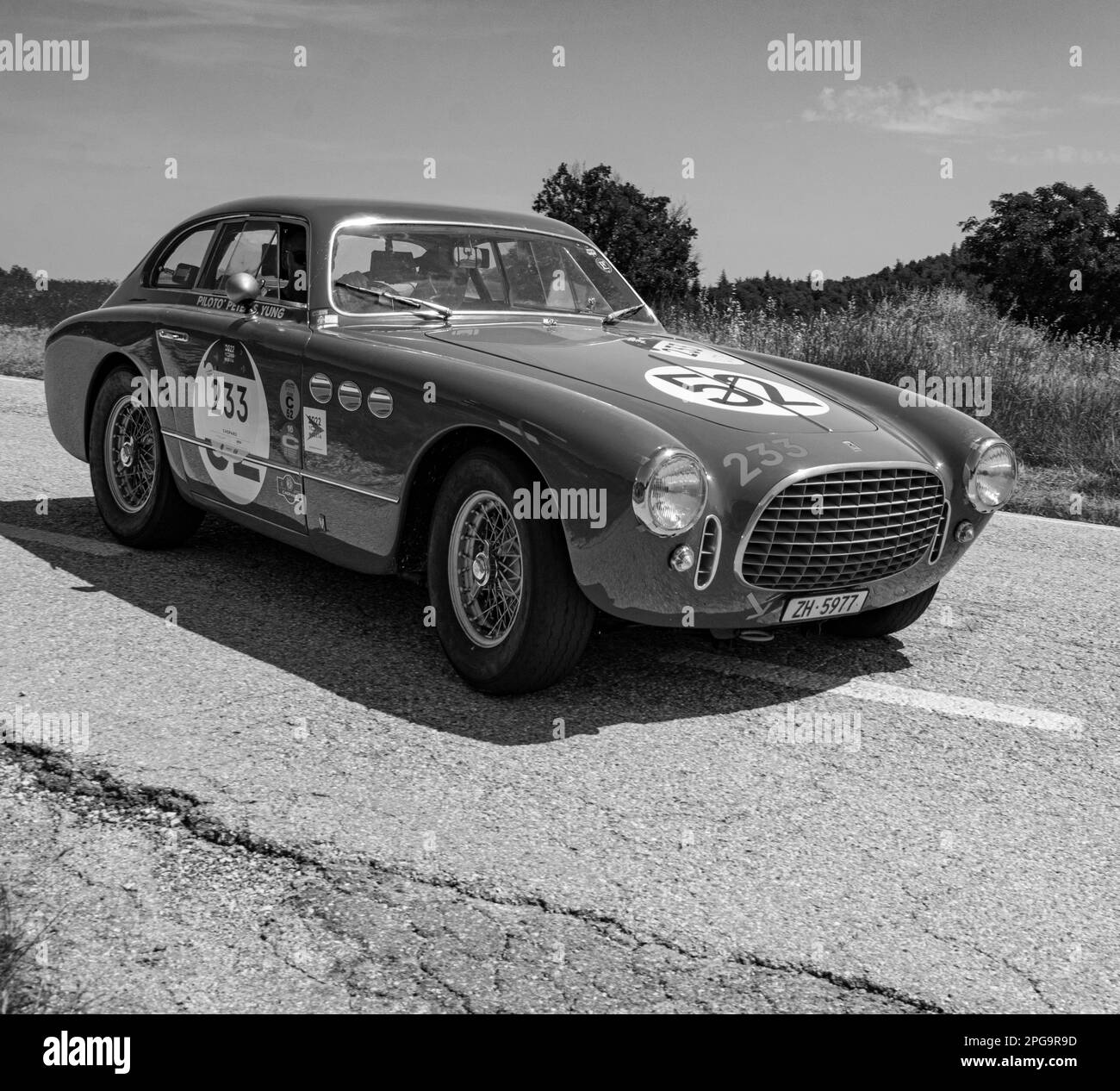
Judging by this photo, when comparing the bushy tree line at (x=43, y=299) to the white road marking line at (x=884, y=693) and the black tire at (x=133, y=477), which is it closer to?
the black tire at (x=133, y=477)

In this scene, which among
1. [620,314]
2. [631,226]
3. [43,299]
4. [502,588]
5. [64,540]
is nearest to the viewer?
[502,588]

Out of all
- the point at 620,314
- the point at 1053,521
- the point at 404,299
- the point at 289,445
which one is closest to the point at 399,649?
the point at 289,445

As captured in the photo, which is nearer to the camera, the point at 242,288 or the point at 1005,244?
the point at 242,288

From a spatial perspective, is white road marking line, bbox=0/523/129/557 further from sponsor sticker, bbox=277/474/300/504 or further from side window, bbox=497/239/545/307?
side window, bbox=497/239/545/307

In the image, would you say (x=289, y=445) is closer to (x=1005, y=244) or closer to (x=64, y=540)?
(x=64, y=540)

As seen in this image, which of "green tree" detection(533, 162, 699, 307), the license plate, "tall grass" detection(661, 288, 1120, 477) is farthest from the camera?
"green tree" detection(533, 162, 699, 307)

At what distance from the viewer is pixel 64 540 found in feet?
20.4

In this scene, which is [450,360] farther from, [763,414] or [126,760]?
[126,760]

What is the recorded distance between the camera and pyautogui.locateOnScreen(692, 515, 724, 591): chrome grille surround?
4.01 m

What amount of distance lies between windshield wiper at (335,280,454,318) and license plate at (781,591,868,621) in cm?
194

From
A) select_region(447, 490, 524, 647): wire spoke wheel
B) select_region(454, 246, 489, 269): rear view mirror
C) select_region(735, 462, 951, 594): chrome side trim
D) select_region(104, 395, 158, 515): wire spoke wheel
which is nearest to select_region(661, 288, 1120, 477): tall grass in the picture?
select_region(454, 246, 489, 269): rear view mirror

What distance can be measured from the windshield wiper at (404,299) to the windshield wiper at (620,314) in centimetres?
86

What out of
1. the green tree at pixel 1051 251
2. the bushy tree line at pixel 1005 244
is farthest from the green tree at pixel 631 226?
the green tree at pixel 1051 251

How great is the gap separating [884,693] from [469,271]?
2.45 meters
